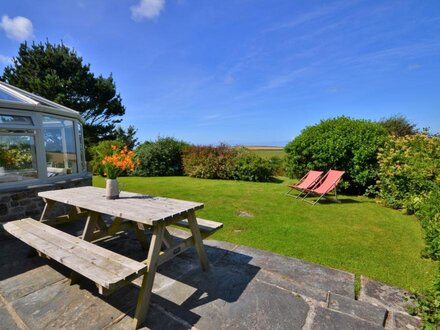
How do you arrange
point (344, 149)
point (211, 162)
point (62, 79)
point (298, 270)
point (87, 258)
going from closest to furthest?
point (87, 258) → point (298, 270) → point (344, 149) → point (211, 162) → point (62, 79)

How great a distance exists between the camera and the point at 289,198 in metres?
6.72

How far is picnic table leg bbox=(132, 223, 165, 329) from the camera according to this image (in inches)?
73.1

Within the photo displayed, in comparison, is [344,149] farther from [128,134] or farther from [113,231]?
[128,134]

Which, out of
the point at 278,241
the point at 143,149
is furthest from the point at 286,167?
the point at 143,149

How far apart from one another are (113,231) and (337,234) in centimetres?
375

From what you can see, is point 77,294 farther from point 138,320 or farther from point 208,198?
point 208,198

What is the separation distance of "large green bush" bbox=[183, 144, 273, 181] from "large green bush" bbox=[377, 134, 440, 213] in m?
4.92

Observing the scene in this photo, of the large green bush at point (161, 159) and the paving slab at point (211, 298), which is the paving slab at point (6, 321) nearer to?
the paving slab at point (211, 298)

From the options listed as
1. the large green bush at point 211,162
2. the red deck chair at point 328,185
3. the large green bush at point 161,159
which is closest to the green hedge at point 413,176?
the red deck chair at point 328,185

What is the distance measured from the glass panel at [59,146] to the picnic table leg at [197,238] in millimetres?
4405

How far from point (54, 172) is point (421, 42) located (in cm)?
1164

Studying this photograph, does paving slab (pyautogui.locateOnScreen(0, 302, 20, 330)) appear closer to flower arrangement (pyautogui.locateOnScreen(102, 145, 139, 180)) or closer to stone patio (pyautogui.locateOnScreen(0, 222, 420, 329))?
stone patio (pyautogui.locateOnScreen(0, 222, 420, 329))

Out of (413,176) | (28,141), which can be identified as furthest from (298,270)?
(28,141)

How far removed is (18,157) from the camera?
4.90 m
